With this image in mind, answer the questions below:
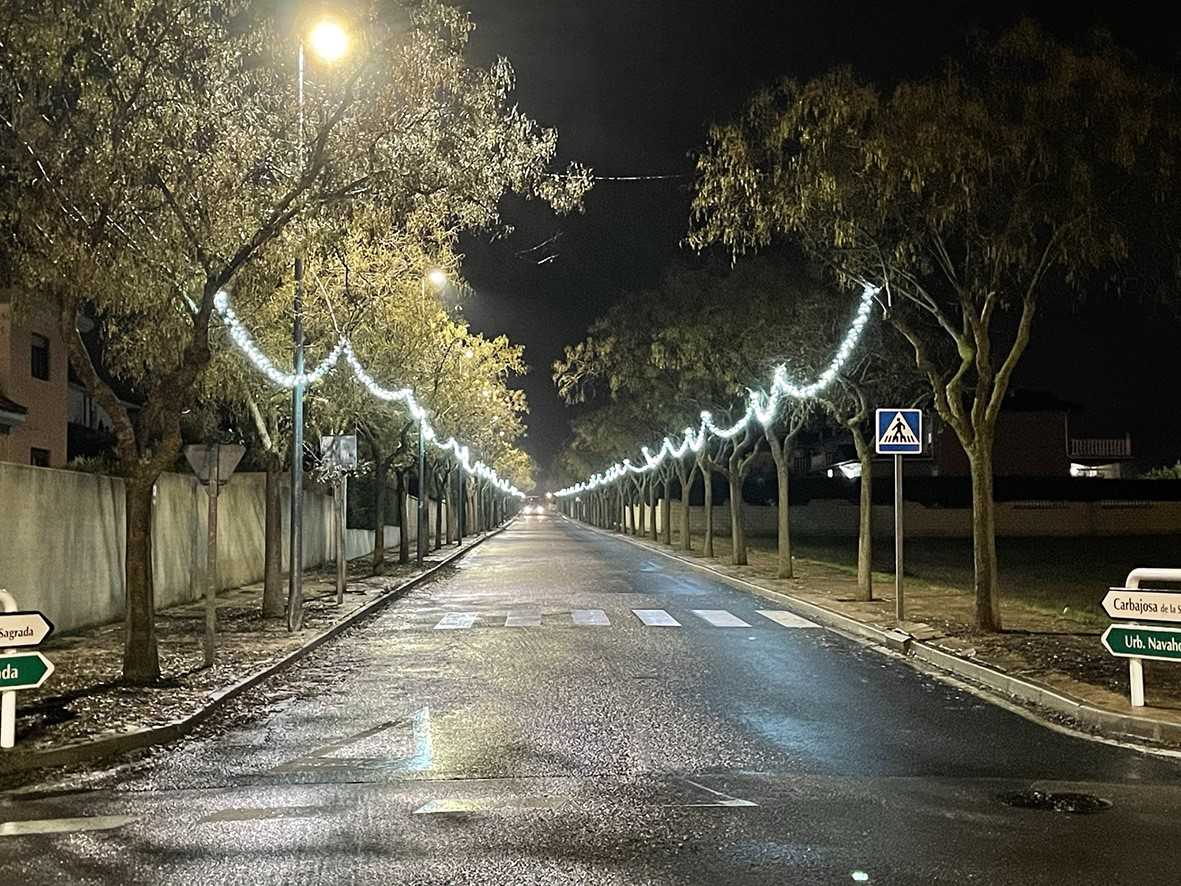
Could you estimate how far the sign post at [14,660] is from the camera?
31.4ft

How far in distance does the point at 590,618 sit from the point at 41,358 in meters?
18.3

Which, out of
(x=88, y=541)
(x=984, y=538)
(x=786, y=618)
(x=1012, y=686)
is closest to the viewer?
(x=1012, y=686)

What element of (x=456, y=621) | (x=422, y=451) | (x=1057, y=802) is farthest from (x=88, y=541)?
(x=422, y=451)

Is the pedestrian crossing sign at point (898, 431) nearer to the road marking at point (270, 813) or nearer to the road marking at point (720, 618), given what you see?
the road marking at point (720, 618)

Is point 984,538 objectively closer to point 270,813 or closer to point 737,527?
point 270,813

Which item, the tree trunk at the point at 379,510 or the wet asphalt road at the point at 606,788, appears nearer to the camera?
the wet asphalt road at the point at 606,788

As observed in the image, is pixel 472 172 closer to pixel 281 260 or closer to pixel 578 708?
pixel 281 260

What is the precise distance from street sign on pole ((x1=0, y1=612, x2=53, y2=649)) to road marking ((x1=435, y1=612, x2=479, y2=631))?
9.76m

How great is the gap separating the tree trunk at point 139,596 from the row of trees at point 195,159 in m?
0.02

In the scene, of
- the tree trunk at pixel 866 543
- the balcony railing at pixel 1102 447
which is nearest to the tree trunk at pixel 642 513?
the balcony railing at pixel 1102 447

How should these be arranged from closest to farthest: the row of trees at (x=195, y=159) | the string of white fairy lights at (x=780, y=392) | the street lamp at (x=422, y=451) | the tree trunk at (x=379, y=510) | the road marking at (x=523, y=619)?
the row of trees at (x=195, y=159) < the road marking at (x=523, y=619) < the string of white fairy lights at (x=780, y=392) < the street lamp at (x=422, y=451) < the tree trunk at (x=379, y=510)

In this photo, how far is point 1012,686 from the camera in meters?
12.9

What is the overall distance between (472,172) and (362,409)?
1353 cm

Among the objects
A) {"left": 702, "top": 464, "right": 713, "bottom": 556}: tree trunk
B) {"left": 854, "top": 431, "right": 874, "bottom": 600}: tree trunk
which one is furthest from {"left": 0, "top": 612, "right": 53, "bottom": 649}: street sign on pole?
{"left": 702, "top": 464, "right": 713, "bottom": 556}: tree trunk
